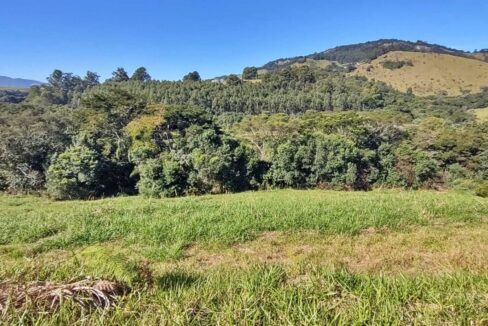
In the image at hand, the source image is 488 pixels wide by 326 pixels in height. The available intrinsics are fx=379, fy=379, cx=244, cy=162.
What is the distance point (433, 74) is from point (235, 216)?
133 meters

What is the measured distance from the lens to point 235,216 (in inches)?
423

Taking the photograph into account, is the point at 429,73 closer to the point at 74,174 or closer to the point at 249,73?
the point at 249,73

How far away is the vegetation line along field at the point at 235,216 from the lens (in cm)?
153

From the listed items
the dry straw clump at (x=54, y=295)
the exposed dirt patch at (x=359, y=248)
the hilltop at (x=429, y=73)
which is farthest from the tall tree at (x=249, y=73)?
the dry straw clump at (x=54, y=295)

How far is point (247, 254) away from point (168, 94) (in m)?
64.1

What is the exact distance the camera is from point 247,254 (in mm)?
8148

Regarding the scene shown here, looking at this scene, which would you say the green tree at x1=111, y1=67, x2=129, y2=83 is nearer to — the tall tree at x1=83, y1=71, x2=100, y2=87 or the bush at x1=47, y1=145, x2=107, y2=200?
the tall tree at x1=83, y1=71, x2=100, y2=87

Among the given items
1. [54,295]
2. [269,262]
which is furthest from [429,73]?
[54,295]

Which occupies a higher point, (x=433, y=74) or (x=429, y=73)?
(x=429, y=73)

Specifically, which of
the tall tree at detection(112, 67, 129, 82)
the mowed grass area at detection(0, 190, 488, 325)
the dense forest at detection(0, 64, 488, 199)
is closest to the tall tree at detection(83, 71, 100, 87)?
the tall tree at detection(112, 67, 129, 82)

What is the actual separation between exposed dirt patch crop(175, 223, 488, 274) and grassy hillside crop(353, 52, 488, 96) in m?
116

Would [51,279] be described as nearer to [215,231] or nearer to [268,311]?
[268,311]

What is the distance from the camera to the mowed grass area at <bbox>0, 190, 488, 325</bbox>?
58.0 inches

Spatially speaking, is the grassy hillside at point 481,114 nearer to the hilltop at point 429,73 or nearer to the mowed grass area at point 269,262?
the hilltop at point 429,73
